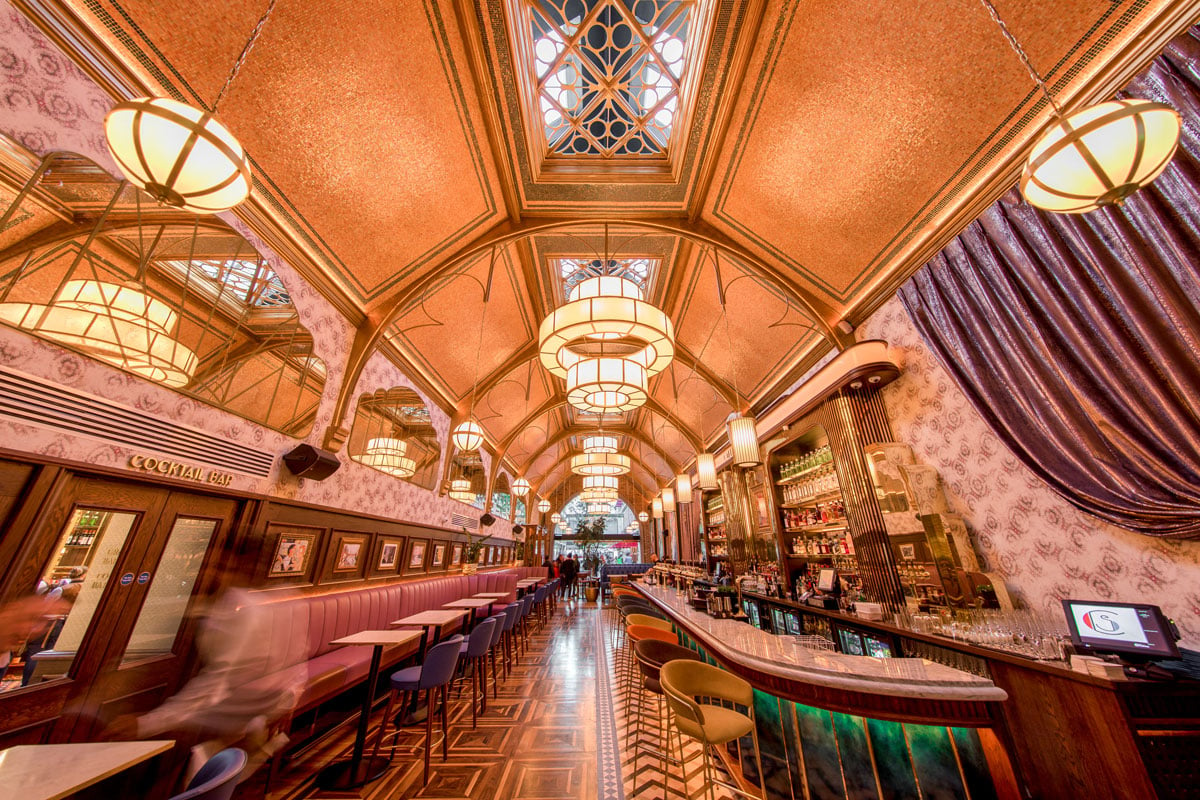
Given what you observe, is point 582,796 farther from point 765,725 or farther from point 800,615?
point 800,615

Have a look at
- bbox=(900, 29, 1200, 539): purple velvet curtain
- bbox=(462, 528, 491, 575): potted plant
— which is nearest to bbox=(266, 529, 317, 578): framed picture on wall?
bbox=(462, 528, 491, 575): potted plant

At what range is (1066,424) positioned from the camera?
2510mm

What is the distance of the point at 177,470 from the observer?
3.08 metres

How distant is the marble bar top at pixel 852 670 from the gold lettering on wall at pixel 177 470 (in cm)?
432

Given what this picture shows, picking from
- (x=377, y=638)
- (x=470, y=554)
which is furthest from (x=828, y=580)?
(x=470, y=554)

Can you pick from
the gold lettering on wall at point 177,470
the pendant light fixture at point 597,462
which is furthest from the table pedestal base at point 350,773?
the pendant light fixture at point 597,462

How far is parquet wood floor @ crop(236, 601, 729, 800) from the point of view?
2.64 meters

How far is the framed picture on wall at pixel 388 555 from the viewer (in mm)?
5859

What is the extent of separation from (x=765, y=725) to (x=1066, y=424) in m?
2.76

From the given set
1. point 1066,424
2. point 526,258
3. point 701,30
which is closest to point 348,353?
point 526,258

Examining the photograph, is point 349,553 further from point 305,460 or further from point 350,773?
point 350,773

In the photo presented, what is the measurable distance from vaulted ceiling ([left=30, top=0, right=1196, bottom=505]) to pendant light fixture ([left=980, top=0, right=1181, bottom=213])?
1.70 m

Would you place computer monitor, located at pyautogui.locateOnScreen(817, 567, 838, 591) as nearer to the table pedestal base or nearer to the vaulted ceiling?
the vaulted ceiling

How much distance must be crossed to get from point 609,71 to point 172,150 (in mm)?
4295
